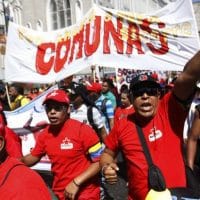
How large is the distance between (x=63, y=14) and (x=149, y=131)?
48.6 m

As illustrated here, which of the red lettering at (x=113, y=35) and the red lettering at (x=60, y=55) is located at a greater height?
the red lettering at (x=113, y=35)

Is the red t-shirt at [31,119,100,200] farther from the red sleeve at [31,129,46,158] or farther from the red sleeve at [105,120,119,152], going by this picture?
the red sleeve at [105,120,119,152]

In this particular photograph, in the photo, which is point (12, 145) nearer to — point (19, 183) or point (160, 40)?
point (19, 183)

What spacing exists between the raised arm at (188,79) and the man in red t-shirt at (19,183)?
0.91m

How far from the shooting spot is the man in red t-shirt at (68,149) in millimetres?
4055

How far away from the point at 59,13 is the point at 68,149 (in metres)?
47.9

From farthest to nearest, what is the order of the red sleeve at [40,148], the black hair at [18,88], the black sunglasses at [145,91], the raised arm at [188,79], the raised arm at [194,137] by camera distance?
the black hair at [18,88] → the raised arm at [194,137] → the red sleeve at [40,148] → the black sunglasses at [145,91] → the raised arm at [188,79]

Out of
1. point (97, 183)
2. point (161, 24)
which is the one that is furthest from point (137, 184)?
point (161, 24)

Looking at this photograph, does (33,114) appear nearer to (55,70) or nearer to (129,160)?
(55,70)

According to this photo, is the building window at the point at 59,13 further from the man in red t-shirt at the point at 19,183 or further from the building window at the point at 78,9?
the man in red t-shirt at the point at 19,183

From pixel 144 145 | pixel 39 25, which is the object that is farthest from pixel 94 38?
pixel 39 25

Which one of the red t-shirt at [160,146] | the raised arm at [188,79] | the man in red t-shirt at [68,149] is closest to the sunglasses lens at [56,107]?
the man in red t-shirt at [68,149]

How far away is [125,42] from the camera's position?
7.39m

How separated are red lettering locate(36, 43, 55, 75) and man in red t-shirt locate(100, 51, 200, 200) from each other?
4531mm
